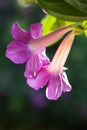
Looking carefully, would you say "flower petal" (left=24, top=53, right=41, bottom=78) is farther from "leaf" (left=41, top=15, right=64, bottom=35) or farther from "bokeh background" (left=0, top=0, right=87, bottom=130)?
"bokeh background" (left=0, top=0, right=87, bottom=130)

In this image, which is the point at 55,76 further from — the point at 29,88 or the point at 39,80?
the point at 29,88

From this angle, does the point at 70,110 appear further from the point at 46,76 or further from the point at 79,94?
the point at 46,76

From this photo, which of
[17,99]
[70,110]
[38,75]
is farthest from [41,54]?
[70,110]

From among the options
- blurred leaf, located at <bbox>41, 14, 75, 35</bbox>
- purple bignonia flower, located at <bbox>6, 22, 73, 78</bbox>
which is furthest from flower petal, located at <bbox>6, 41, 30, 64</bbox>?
blurred leaf, located at <bbox>41, 14, 75, 35</bbox>

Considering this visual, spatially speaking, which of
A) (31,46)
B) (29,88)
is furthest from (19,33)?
(29,88)

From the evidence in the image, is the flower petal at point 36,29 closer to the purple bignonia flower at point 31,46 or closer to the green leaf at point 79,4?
the purple bignonia flower at point 31,46
